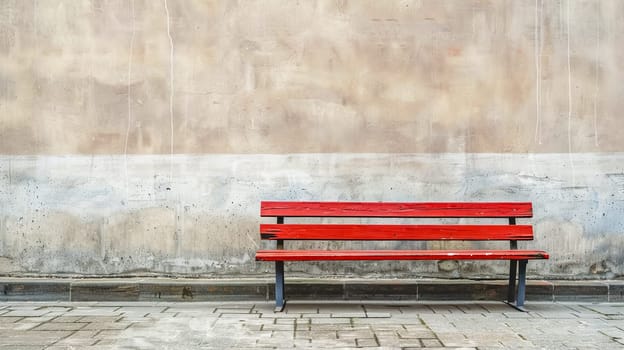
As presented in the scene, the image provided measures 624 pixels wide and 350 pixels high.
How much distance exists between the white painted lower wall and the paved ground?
0.47m

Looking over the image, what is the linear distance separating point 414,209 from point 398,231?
30 cm

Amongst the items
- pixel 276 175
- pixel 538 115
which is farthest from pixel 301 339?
pixel 538 115

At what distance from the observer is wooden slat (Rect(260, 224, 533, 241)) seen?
199 inches

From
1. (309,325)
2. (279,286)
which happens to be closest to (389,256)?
(309,325)

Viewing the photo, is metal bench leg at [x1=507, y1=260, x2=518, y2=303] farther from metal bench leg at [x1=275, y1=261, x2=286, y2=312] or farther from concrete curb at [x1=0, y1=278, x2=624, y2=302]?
metal bench leg at [x1=275, y1=261, x2=286, y2=312]

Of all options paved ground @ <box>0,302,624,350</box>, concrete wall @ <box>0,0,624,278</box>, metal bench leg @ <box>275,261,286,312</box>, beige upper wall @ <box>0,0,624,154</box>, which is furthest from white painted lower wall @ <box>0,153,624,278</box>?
metal bench leg @ <box>275,261,286,312</box>

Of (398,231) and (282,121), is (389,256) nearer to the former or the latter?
(398,231)

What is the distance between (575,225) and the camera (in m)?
5.65

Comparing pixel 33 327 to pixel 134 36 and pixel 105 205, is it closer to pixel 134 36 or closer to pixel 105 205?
pixel 105 205

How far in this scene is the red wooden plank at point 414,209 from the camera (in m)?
5.24

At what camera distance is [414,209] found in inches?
208

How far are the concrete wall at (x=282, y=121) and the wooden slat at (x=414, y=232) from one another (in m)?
0.58

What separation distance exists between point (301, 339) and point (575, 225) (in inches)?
124

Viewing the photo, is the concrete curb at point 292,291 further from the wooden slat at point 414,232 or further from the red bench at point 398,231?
the wooden slat at point 414,232
